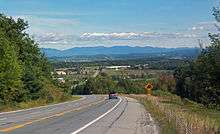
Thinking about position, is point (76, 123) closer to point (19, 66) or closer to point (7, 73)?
point (7, 73)

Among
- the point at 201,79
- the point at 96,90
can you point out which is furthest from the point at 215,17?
the point at 96,90

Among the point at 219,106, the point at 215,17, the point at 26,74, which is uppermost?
the point at 215,17

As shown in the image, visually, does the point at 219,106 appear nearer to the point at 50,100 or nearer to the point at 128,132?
the point at 50,100

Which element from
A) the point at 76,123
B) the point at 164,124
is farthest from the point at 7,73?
the point at 164,124

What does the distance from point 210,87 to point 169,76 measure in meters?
75.3

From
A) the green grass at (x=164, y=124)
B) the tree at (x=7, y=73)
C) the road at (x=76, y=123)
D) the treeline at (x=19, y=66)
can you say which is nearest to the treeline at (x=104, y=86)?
the treeline at (x=19, y=66)

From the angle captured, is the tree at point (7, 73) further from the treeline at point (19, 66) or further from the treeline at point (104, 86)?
the treeline at point (104, 86)

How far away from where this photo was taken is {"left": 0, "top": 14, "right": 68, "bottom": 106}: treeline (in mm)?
52094

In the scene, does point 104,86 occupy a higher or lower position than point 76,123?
higher

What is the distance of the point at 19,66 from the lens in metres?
55.4

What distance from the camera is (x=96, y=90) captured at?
151m

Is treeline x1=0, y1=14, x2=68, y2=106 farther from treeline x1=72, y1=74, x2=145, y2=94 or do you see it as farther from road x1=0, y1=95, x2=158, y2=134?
treeline x1=72, y1=74, x2=145, y2=94

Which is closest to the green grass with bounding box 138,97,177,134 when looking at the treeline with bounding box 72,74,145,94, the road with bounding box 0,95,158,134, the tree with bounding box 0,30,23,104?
the road with bounding box 0,95,158,134

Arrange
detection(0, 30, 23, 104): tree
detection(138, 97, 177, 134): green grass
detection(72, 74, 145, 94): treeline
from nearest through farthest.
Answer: detection(138, 97, 177, 134): green grass
detection(0, 30, 23, 104): tree
detection(72, 74, 145, 94): treeline
